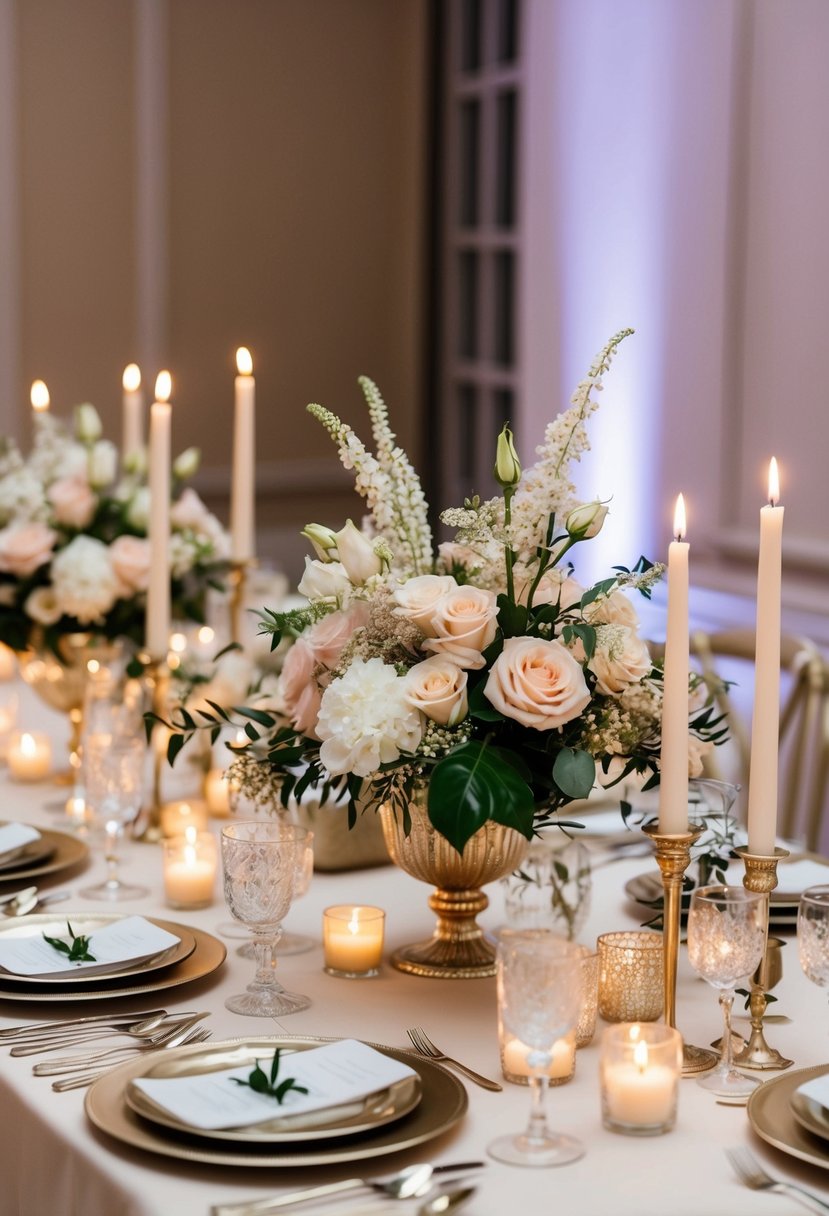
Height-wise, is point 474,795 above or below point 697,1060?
above

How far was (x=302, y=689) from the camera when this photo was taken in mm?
1517

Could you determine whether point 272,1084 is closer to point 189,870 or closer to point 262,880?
point 262,880

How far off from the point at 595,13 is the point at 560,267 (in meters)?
0.64

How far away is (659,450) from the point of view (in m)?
3.95

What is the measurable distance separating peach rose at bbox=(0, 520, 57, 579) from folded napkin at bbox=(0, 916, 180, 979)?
0.76 metres

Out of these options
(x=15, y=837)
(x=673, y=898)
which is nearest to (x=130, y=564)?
(x=15, y=837)

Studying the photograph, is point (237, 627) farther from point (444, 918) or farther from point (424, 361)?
point (424, 361)

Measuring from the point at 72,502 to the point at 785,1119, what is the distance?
145cm

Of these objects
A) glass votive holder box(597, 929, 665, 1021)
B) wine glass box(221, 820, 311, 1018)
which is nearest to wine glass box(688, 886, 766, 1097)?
glass votive holder box(597, 929, 665, 1021)

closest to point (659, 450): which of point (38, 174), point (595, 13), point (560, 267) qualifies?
point (560, 267)

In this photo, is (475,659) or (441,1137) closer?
(441,1137)

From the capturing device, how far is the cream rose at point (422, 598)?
1408 mm

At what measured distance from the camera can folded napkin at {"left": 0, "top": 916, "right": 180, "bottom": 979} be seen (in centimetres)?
148

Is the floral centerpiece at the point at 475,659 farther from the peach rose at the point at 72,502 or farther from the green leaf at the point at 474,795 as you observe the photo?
the peach rose at the point at 72,502
